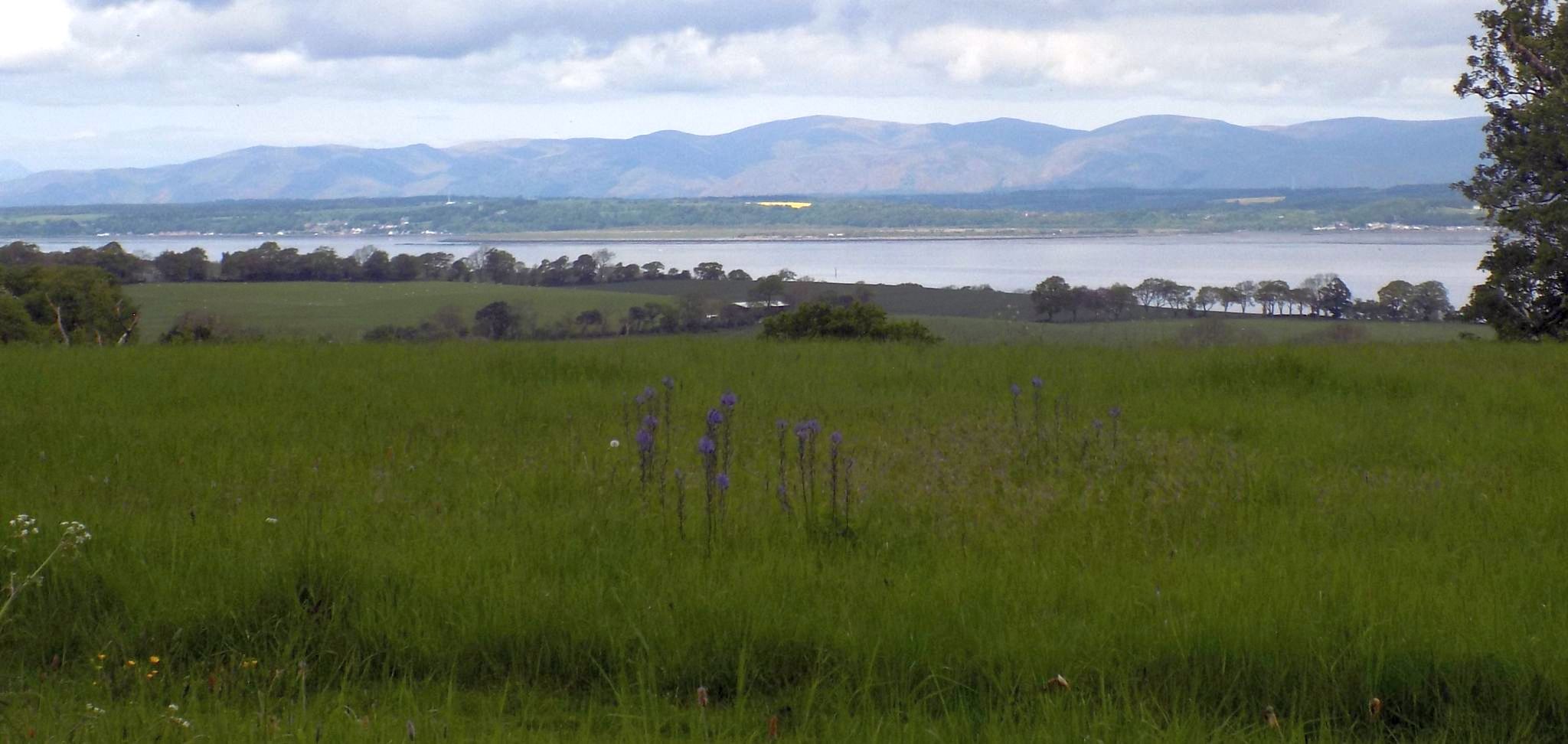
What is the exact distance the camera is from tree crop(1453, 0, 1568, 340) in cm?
1952

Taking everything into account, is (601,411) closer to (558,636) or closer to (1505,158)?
(558,636)

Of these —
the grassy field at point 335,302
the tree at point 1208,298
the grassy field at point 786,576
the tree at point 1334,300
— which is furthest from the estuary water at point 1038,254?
the grassy field at point 786,576

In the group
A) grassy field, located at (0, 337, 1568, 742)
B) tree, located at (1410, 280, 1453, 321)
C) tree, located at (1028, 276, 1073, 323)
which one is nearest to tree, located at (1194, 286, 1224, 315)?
tree, located at (1410, 280, 1453, 321)

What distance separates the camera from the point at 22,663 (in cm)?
372

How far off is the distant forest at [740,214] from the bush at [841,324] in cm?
2715

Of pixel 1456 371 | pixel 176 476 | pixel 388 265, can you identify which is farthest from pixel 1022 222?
pixel 176 476

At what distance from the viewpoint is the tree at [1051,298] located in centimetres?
2342

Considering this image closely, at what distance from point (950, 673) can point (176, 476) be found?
4.64 meters

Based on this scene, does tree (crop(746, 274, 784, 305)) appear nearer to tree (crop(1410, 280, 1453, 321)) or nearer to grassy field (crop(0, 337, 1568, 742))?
tree (crop(1410, 280, 1453, 321))

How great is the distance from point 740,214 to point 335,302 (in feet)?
197

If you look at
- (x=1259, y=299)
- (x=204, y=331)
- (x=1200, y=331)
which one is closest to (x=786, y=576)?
(x=1200, y=331)

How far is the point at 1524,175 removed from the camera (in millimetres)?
20281

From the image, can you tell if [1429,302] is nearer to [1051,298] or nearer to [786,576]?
[1051,298]

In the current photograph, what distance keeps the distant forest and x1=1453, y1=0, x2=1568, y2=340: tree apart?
16.5m
